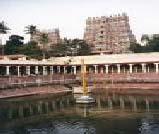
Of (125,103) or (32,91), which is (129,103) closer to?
(125,103)

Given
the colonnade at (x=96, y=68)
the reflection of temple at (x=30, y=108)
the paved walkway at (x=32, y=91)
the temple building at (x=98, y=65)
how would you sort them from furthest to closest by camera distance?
the colonnade at (x=96, y=68)
the temple building at (x=98, y=65)
the paved walkway at (x=32, y=91)
the reflection of temple at (x=30, y=108)

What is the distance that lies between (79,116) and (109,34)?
115118mm

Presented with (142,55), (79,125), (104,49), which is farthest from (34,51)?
(79,125)

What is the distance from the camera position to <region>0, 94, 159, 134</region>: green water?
32719 millimetres

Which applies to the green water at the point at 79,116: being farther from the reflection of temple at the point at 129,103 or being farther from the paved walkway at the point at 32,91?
the paved walkway at the point at 32,91

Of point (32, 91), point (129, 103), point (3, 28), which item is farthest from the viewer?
point (3, 28)

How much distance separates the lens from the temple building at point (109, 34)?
5787 inches

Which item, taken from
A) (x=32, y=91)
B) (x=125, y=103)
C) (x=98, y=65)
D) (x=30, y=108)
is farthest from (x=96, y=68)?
(x=30, y=108)

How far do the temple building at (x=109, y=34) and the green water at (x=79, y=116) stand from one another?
92056 mm

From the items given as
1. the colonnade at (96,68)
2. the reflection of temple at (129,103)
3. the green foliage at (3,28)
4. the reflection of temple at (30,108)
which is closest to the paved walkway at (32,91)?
the reflection of temple at (30,108)

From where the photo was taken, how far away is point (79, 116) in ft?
131

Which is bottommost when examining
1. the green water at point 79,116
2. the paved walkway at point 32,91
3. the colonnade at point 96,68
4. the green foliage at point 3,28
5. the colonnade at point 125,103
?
the green water at point 79,116

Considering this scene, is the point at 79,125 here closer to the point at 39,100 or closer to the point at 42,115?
the point at 42,115

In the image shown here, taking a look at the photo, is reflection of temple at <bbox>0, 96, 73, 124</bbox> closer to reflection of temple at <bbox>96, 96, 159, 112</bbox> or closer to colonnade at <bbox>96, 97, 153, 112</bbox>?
colonnade at <bbox>96, 97, 153, 112</bbox>
